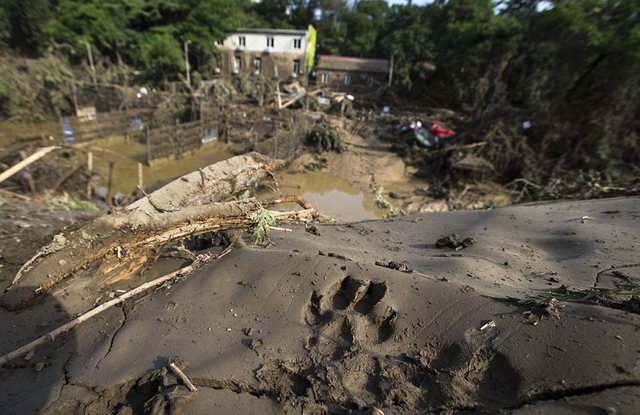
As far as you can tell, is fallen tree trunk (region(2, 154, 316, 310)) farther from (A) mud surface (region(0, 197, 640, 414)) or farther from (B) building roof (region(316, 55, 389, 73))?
(B) building roof (region(316, 55, 389, 73))

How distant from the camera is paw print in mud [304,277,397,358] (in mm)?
2059

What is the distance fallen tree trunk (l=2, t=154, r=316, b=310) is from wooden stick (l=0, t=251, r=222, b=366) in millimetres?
339

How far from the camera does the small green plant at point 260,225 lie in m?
3.20

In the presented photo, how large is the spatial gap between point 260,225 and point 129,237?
119 cm

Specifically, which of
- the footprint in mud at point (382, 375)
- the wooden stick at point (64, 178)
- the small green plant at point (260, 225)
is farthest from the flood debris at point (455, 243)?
the wooden stick at point (64, 178)

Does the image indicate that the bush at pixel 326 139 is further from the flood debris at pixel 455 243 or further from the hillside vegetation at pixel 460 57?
the flood debris at pixel 455 243

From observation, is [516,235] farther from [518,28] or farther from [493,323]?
[518,28]

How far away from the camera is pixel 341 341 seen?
2.07 metres

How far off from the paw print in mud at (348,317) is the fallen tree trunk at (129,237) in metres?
1.33

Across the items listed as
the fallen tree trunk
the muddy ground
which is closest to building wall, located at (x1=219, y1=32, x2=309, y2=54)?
the fallen tree trunk

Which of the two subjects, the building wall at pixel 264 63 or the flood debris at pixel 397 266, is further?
the building wall at pixel 264 63

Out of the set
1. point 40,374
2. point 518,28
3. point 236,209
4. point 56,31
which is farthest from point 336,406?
point 56,31

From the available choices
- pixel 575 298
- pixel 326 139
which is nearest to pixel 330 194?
pixel 326 139

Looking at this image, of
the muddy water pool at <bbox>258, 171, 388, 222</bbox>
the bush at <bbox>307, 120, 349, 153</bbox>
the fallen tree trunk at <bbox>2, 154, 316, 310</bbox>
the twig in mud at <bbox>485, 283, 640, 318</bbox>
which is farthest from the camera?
the bush at <bbox>307, 120, 349, 153</bbox>
